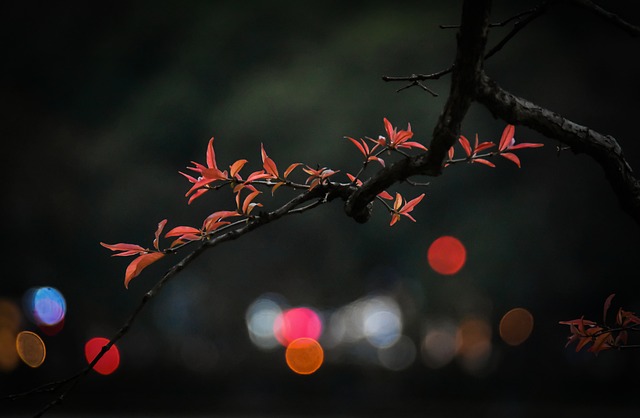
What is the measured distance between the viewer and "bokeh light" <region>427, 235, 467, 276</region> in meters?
14.9

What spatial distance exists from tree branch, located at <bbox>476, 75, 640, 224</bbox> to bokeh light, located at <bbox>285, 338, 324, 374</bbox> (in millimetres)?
18059

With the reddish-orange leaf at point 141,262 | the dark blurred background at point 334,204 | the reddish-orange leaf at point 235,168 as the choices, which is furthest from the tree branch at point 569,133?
the dark blurred background at point 334,204

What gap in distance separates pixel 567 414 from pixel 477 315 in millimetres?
5731

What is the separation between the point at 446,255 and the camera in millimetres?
16922

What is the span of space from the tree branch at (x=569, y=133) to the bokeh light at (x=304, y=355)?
1806 centimetres

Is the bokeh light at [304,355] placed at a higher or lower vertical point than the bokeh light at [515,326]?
higher

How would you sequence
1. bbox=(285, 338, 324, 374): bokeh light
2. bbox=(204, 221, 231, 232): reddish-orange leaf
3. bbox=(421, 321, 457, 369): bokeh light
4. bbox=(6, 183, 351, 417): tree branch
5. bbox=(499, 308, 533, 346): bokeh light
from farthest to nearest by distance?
bbox=(421, 321, 457, 369): bokeh light → bbox=(285, 338, 324, 374): bokeh light → bbox=(499, 308, 533, 346): bokeh light → bbox=(204, 221, 231, 232): reddish-orange leaf → bbox=(6, 183, 351, 417): tree branch

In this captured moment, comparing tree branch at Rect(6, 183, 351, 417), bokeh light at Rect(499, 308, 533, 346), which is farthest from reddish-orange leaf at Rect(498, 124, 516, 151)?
bokeh light at Rect(499, 308, 533, 346)

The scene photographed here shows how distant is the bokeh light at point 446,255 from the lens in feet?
48.8

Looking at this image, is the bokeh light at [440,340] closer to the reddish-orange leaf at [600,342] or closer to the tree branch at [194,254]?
the reddish-orange leaf at [600,342]

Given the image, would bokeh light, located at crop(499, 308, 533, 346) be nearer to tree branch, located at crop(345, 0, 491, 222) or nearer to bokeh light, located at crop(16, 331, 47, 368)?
bokeh light, located at crop(16, 331, 47, 368)

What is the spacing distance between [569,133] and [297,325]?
92.4 feet

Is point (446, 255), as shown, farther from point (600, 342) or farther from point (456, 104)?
point (456, 104)

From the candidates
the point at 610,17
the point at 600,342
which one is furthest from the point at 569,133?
the point at 600,342
